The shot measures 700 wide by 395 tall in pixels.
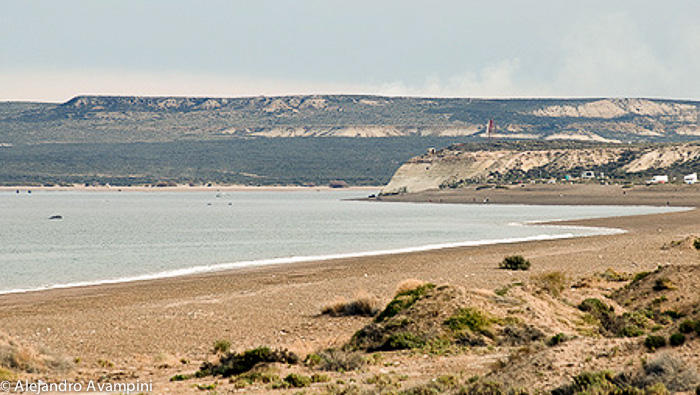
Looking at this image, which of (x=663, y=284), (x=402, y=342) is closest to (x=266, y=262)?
(x=663, y=284)

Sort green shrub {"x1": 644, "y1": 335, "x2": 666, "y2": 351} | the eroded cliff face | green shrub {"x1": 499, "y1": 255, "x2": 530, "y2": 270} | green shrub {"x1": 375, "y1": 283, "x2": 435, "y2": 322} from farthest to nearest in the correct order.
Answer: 1. the eroded cliff face
2. green shrub {"x1": 499, "y1": 255, "x2": 530, "y2": 270}
3. green shrub {"x1": 375, "y1": 283, "x2": 435, "y2": 322}
4. green shrub {"x1": 644, "y1": 335, "x2": 666, "y2": 351}

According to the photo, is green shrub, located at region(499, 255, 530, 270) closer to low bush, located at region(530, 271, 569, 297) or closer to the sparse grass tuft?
the sparse grass tuft

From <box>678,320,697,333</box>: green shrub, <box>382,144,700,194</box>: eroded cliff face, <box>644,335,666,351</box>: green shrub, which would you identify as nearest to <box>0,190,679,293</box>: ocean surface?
<box>644,335,666,351</box>: green shrub

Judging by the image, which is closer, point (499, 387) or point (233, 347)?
point (499, 387)

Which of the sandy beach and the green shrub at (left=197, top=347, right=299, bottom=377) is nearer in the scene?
the green shrub at (left=197, top=347, right=299, bottom=377)

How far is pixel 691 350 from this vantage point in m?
12.9

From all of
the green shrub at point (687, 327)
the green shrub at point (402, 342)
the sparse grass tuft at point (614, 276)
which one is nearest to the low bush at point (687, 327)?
the green shrub at point (687, 327)

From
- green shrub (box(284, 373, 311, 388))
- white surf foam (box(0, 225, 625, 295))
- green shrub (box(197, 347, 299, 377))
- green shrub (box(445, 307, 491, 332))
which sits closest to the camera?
green shrub (box(284, 373, 311, 388))

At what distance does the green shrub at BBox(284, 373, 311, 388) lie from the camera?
1464 centimetres

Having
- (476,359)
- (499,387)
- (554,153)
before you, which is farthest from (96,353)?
(554,153)

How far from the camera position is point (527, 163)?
178375 mm

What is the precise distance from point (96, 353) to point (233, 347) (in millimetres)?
2693

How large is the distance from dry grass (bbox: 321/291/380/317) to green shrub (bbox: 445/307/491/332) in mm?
4602

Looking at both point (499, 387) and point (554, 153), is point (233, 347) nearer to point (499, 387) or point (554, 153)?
point (499, 387)
